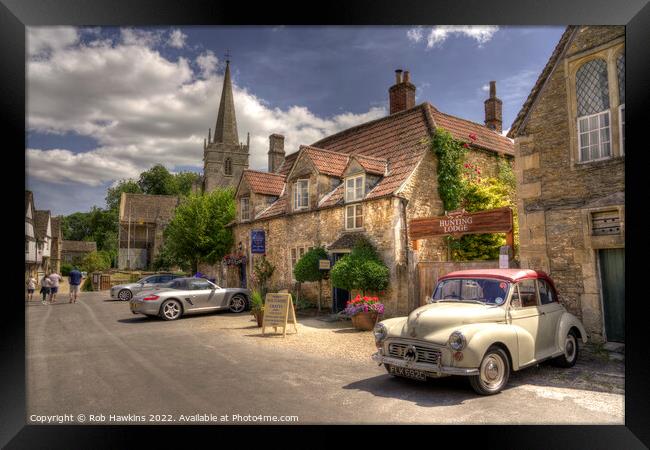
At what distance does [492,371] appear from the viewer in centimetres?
518

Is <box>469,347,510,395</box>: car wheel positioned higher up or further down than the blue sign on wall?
further down

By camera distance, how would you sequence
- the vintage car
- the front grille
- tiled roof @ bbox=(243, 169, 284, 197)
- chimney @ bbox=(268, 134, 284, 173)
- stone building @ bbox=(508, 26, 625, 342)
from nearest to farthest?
the vintage car
the front grille
stone building @ bbox=(508, 26, 625, 342)
tiled roof @ bbox=(243, 169, 284, 197)
chimney @ bbox=(268, 134, 284, 173)

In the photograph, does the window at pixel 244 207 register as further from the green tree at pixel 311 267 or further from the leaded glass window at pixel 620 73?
the leaded glass window at pixel 620 73

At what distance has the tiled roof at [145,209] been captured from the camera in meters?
26.7

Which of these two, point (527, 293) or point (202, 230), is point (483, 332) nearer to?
point (527, 293)

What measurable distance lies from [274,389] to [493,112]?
16.2 metres

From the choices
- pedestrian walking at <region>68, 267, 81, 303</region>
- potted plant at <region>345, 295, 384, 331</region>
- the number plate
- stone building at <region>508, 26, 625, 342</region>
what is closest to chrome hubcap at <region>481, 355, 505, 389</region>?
the number plate

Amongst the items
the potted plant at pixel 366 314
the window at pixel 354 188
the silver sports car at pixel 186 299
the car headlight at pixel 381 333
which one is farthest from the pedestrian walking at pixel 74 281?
the car headlight at pixel 381 333

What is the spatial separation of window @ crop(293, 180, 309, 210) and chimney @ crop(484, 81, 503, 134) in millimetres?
8333

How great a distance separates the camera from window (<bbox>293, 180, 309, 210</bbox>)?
1555 centimetres

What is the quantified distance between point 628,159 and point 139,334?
9942mm

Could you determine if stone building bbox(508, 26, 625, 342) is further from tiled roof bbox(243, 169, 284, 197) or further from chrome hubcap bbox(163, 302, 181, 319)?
tiled roof bbox(243, 169, 284, 197)
